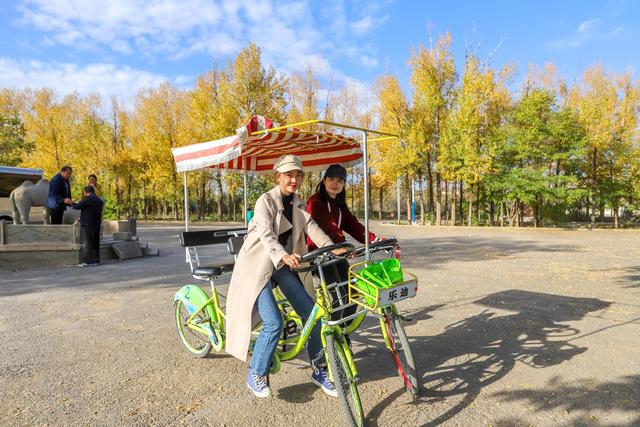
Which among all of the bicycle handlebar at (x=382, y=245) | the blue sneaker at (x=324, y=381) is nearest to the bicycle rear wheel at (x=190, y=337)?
the blue sneaker at (x=324, y=381)

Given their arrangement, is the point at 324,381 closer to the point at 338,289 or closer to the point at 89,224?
the point at 338,289

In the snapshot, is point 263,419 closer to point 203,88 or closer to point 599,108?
point 599,108

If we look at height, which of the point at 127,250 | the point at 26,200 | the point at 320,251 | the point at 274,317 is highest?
the point at 26,200

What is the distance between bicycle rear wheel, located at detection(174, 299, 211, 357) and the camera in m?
3.92

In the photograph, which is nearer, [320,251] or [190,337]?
[320,251]

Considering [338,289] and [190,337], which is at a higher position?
[338,289]

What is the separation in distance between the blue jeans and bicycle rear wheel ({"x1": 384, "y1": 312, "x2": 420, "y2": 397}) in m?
0.54

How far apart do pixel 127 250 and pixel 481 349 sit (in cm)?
999

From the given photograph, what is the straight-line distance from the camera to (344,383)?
268 centimetres

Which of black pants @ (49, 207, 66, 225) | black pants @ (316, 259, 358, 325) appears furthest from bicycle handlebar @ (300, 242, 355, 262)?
black pants @ (49, 207, 66, 225)

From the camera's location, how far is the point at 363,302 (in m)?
2.89

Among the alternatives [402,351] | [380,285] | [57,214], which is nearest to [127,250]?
[57,214]

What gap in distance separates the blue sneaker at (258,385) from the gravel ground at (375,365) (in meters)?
0.11

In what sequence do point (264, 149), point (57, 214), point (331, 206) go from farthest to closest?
point (57, 214) < point (264, 149) < point (331, 206)
